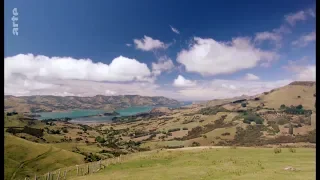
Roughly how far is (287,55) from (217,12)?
49.9 m

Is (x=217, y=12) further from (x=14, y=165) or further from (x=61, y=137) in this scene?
(x=61, y=137)

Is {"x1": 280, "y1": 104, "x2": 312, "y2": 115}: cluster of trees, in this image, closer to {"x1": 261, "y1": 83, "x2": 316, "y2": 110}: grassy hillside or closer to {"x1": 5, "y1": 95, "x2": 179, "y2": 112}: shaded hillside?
{"x1": 261, "y1": 83, "x2": 316, "y2": 110}: grassy hillside

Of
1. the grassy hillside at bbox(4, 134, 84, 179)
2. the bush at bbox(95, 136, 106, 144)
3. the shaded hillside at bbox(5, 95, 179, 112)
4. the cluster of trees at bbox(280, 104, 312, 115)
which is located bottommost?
the bush at bbox(95, 136, 106, 144)

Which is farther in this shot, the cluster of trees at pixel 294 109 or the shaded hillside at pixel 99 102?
the shaded hillside at pixel 99 102

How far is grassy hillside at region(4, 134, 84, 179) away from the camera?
135 ft

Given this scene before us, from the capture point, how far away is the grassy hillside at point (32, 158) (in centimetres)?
4106

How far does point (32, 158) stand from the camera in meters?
46.5

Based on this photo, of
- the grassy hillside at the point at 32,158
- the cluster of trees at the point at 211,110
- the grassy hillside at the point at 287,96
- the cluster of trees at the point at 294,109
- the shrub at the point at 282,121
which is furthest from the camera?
the grassy hillside at the point at 287,96

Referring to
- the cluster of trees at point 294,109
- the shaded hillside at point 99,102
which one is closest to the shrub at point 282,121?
the cluster of trees at point 294,109

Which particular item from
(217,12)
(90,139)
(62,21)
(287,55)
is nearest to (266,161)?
(62,21)

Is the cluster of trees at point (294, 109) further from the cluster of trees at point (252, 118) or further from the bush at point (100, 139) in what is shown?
the bush at point (100, 139)

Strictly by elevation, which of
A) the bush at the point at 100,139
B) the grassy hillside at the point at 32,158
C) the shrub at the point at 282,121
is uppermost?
the shrub at the point at 282,121

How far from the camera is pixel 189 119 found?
337 ft

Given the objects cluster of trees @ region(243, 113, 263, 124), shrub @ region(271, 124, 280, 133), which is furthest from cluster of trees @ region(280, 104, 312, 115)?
shrub @ region(271, 124, 280, 133)
